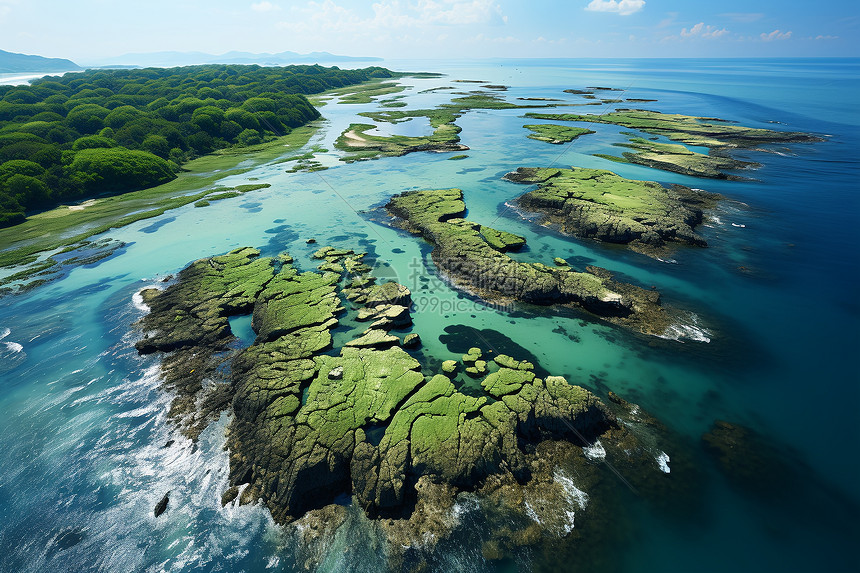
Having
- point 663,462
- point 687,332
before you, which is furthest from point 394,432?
point 687,332

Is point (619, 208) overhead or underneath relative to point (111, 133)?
underneath

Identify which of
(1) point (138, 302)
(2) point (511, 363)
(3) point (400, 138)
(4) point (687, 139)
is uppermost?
(4) point (687, 139)

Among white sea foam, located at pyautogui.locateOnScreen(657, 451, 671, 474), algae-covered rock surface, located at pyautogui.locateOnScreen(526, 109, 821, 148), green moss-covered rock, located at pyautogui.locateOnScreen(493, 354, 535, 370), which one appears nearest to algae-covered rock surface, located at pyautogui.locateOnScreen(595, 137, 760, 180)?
algae-covered rock surface, located at pyautogui.locateOnScreen(526, 109, 821, 148)

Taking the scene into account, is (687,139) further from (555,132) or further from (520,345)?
(520,345)

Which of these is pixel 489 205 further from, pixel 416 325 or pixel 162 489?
pixel 162 489

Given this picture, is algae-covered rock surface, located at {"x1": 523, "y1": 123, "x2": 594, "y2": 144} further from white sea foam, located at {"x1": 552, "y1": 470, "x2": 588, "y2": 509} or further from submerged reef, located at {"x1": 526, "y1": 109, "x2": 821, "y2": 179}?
white sea foam, located at {"x1": 552, "y1": 470, "x2": 588, "y2": 509}

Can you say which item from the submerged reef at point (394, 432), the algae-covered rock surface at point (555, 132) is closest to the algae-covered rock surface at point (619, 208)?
the submerged reef at point (394, 432)

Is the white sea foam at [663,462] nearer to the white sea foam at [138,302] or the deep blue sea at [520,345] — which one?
the deep blue sea at [520,345]
